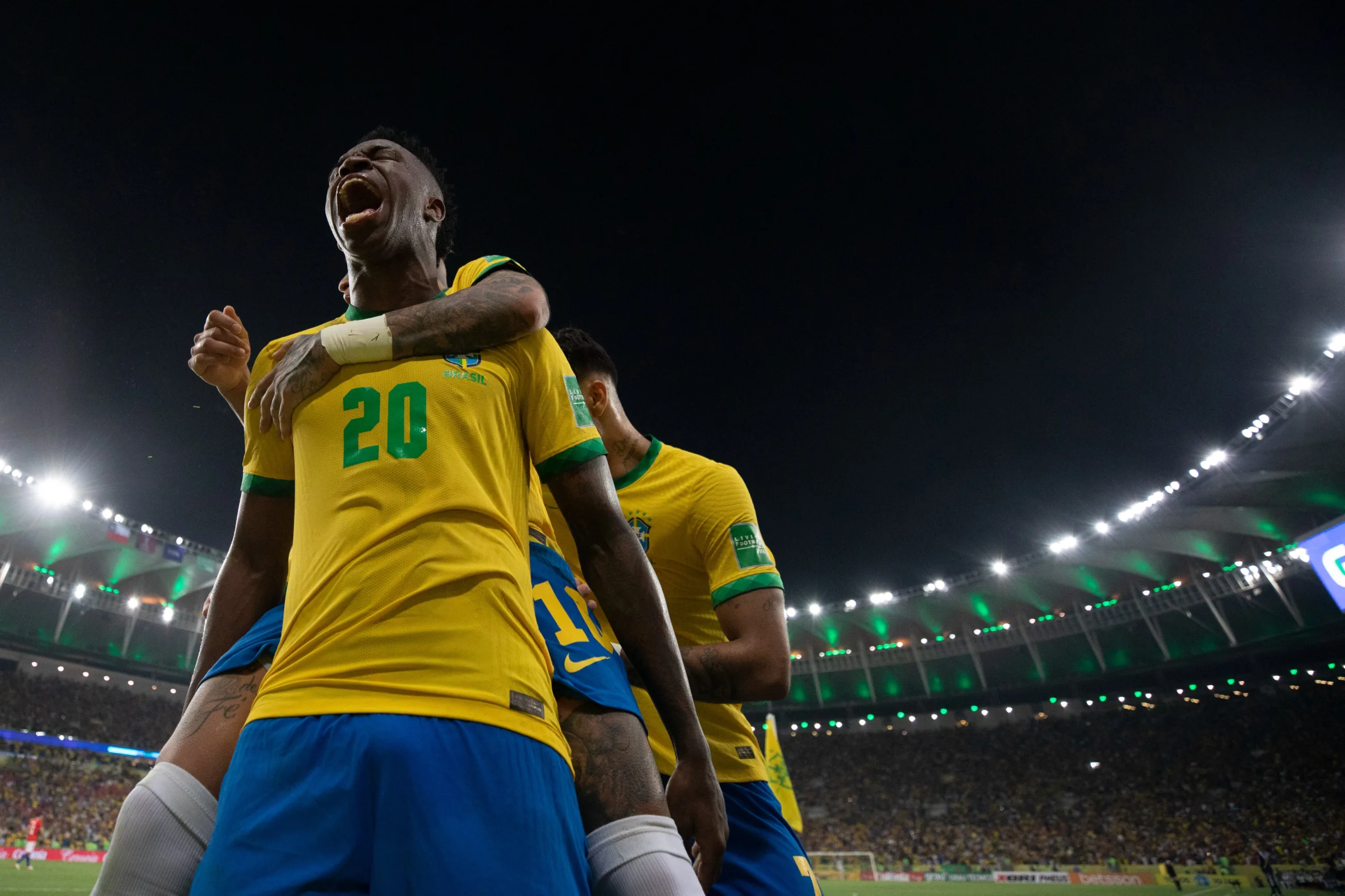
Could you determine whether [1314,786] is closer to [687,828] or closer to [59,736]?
[687,828]

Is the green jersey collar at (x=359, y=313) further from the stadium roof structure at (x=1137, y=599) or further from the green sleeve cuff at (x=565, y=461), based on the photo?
the stadium roof structure at (x=1137, y=599)

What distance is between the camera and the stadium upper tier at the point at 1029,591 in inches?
1073

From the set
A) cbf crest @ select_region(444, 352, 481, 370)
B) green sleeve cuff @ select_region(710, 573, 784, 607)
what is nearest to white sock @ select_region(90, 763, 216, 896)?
cbf crest @ select_region(444, 352, 481, 370)

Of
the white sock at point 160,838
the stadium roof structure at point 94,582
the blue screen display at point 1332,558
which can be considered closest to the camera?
the white sock at point 160,838

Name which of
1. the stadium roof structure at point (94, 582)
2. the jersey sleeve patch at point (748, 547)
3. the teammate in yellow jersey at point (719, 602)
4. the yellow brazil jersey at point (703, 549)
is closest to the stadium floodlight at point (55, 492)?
the stadium roof structure at point (94, 582)

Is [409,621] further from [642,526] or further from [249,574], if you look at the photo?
[642,526]

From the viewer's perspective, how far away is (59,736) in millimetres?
31859

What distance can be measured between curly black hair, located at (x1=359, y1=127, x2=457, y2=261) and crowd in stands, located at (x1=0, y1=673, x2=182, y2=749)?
40197 mm

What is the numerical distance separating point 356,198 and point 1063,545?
122ft

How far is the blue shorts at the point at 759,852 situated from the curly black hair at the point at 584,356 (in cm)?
187

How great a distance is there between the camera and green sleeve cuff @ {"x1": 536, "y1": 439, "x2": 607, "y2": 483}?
168 centimetres

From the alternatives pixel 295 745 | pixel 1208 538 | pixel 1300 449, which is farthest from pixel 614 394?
pixel 1208 538

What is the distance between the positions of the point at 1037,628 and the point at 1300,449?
1510 cm

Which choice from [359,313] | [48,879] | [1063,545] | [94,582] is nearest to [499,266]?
[359,313]
